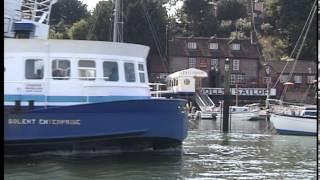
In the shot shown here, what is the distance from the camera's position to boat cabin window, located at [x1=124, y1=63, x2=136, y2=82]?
55.6 ft

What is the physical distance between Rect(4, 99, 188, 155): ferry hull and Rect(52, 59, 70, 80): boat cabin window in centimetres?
111

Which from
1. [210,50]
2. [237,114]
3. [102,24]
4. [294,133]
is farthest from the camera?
[210,50]

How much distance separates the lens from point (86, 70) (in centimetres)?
1650

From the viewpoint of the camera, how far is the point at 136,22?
70.7 meters

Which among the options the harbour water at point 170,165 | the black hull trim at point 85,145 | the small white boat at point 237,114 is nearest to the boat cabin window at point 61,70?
the black hull trim at point 85,145

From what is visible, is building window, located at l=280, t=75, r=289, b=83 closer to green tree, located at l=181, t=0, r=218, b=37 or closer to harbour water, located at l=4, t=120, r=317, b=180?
green tree, located at l=181, t=0, r=218, b=37

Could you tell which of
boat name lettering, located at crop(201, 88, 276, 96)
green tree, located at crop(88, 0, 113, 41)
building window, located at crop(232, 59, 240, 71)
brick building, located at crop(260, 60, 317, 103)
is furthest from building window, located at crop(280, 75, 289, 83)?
green tree, located at crop(88, 0, 113, 41)

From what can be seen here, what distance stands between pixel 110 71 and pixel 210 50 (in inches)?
2327

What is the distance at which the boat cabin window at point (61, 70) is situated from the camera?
16344mm

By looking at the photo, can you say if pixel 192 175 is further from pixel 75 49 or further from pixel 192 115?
pixel 192 115

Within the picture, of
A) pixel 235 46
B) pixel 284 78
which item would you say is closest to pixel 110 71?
pixel 235 46

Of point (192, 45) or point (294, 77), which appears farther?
point (192, 45)

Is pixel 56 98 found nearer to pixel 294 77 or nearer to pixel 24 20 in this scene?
pixel 24 20

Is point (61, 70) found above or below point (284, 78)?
below
